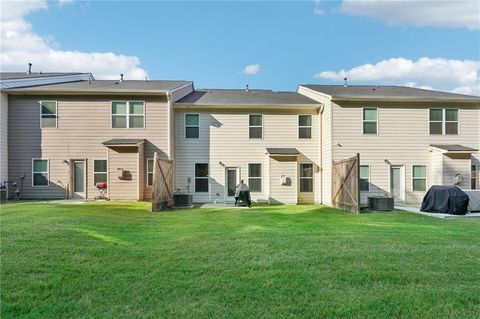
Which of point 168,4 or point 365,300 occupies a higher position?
point 168,4

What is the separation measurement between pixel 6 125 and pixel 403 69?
23.3 m

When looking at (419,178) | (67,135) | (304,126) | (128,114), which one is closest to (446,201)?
(419,178)

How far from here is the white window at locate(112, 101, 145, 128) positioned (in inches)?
650

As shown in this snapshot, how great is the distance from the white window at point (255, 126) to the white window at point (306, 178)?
255cm

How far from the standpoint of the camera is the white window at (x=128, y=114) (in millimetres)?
Answer: 16516

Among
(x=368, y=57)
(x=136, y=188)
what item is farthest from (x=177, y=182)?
(x=368, y=57)

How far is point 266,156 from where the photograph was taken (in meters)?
17.1

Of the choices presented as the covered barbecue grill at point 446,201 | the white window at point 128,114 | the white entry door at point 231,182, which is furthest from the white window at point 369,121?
the white window at point 128,114

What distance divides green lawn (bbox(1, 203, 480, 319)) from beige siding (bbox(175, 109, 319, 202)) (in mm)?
8478

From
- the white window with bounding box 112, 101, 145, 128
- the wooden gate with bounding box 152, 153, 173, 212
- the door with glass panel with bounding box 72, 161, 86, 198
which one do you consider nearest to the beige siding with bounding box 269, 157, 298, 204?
the wooden gate with bounding box 152, 153, 173, 212

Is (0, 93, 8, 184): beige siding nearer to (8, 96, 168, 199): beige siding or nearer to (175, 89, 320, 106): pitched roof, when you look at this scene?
(8, 96, 168, 199): beige siding

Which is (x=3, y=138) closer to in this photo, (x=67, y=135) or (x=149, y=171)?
(x=67, y=135)

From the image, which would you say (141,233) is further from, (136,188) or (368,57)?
(368,57)

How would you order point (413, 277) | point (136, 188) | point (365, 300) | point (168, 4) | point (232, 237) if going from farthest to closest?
point (136, 188), point (168, 4), point (232, 237), point (413, 277), point (365, 300)
